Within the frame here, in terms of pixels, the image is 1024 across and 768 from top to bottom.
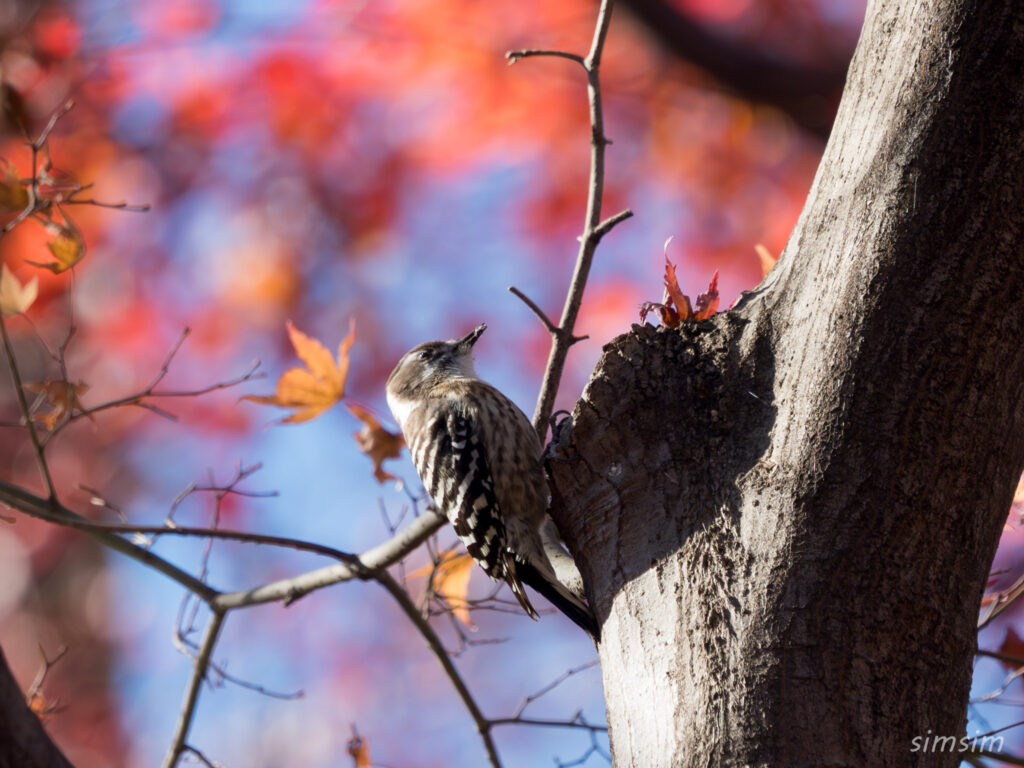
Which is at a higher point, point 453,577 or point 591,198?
point 591,198

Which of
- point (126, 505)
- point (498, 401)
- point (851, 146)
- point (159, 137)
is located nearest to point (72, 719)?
point (126, 505)

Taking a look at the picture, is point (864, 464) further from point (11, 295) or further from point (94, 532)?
point (11, 295)

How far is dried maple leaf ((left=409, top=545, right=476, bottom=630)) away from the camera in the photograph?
11.6 ft

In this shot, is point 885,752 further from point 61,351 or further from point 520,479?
point 61,351

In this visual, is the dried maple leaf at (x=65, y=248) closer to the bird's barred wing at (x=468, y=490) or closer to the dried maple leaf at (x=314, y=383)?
the dried maple leaf at (x=314, y=383)

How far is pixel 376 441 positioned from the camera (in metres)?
3.70

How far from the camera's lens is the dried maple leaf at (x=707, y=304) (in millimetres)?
2643

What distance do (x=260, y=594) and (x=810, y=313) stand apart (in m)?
2.13

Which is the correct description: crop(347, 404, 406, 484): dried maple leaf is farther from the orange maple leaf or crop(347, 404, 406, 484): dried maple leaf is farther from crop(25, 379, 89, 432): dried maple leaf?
the orange maple leaf

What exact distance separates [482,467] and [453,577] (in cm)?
56

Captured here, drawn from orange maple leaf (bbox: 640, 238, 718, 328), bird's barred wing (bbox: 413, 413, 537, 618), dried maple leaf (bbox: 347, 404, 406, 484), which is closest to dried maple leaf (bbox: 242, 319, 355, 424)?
dried maple leaf (bbox: 347, 404, 406, 484)

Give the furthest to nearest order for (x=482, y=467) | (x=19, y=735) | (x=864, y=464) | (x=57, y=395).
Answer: (x=482, y=467) < (x=57, y=395) < (x=864, y=464) < (x=19, y=735)

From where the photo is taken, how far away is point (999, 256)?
2131 mm

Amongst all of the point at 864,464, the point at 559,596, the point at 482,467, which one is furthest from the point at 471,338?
the point at 864,464
